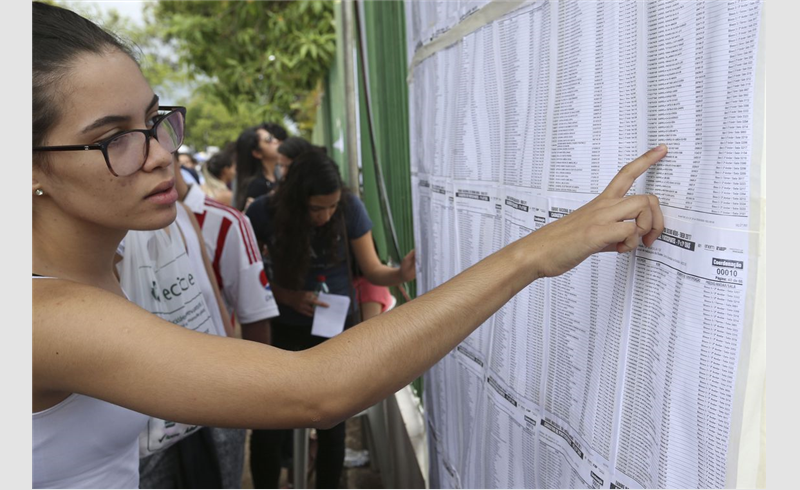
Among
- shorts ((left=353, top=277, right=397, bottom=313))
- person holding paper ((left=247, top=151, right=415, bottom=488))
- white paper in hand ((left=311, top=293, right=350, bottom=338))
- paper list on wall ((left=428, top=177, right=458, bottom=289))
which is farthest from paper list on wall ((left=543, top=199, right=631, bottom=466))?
shorts ((left=353, top=277, right=397, bottom=313))

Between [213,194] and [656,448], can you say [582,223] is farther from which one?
[213,194]

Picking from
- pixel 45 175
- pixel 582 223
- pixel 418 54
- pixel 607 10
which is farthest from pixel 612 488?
pixel 418 54

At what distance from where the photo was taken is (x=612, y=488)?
917 mm

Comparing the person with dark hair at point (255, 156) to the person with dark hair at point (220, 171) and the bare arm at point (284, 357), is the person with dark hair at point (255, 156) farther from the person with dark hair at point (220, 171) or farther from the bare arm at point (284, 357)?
the bare arm at point (284, 357)

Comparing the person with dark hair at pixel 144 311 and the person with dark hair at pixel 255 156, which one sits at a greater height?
the person with dark hair at pixel 255 156

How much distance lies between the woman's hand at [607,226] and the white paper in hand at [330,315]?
2.10 m

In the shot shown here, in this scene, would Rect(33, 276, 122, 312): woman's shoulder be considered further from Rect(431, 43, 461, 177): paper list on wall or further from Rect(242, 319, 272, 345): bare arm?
Rect(242, 319, 272, 345): bare arm

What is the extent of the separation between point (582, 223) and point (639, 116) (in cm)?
16

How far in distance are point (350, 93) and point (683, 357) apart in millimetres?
4101

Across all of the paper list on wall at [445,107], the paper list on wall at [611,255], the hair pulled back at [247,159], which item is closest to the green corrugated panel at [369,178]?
the hair pulled back at [247,159]

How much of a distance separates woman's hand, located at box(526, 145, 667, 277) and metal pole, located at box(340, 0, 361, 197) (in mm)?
3545

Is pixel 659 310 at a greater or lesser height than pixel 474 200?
lesser

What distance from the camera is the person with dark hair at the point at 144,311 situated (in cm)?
96

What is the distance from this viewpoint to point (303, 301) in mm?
3076
